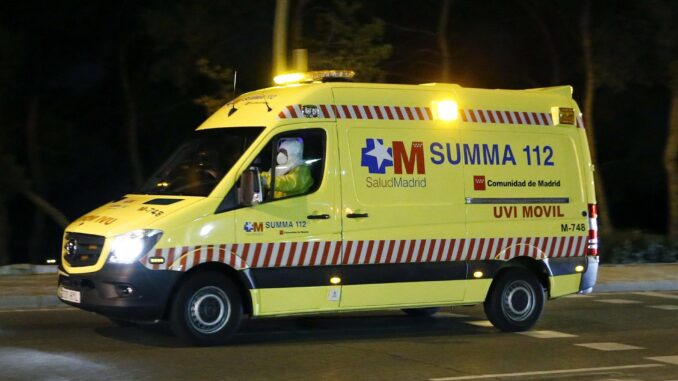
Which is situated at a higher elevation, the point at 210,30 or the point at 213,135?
the point at 210,30

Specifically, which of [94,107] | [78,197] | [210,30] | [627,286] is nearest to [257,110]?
[627,286]

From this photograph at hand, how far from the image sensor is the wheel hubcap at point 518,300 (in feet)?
39.5

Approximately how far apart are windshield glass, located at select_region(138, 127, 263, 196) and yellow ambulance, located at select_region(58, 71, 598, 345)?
20 millimetres

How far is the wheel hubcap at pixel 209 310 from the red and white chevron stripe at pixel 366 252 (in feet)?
1.01

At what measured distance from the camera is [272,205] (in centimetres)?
1059

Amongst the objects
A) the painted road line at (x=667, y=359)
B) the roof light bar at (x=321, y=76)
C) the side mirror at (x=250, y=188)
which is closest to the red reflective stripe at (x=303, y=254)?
the side mirror at (x=250, y=188)

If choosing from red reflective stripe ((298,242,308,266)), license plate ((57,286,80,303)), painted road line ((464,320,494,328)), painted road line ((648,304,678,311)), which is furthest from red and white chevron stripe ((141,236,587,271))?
painted road line ((648,304,678,311))

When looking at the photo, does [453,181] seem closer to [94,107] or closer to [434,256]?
[434,256]

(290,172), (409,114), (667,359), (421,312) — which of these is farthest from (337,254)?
(667,359)

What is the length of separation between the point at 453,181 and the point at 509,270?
1.27 m

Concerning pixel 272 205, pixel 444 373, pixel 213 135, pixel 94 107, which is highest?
pixel 94 107

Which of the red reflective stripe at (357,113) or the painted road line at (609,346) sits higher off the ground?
the red reflective stripe at (357,113)

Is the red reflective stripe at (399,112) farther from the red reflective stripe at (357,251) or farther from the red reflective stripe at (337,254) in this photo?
the red reflective stripe at (337,254)

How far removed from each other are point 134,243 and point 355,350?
2302 mm
